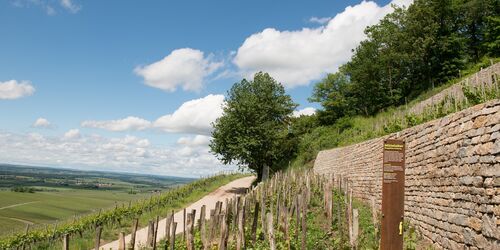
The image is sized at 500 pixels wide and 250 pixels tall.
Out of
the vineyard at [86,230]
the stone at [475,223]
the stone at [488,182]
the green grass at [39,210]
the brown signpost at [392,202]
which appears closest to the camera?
the stone at [488,182]

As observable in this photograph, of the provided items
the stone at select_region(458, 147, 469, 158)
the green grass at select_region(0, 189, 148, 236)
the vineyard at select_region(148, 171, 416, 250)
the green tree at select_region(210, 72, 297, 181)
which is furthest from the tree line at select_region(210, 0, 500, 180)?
the green grass at select_region(0, 189, 148, 236)

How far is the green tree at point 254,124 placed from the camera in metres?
28.4

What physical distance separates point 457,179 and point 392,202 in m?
2.09

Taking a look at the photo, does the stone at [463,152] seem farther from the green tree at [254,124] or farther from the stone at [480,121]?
the green tree at [254,124]

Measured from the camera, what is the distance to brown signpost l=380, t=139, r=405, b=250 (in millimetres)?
6152

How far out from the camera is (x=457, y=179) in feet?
24.1

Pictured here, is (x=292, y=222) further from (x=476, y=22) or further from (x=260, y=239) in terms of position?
(x=476, y=22)

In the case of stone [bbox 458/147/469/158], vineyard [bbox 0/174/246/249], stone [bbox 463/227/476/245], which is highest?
stone [bbox 458/147/469/158]

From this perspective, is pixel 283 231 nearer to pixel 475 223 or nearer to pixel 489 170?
pixel 475 223

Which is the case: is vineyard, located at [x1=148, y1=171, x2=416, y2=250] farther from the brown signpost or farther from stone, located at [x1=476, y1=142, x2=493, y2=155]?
stone, located at [x1=476, y1=142, x2=493, y2=155]

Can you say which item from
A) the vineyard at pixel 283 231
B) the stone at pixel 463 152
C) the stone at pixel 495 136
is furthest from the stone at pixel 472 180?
the vineyard at pixel 283 231

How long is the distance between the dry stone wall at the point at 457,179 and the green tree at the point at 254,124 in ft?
57.2

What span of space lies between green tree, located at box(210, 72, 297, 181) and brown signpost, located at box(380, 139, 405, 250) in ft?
70.1

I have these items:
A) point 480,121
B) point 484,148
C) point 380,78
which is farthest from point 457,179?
point 380,78
